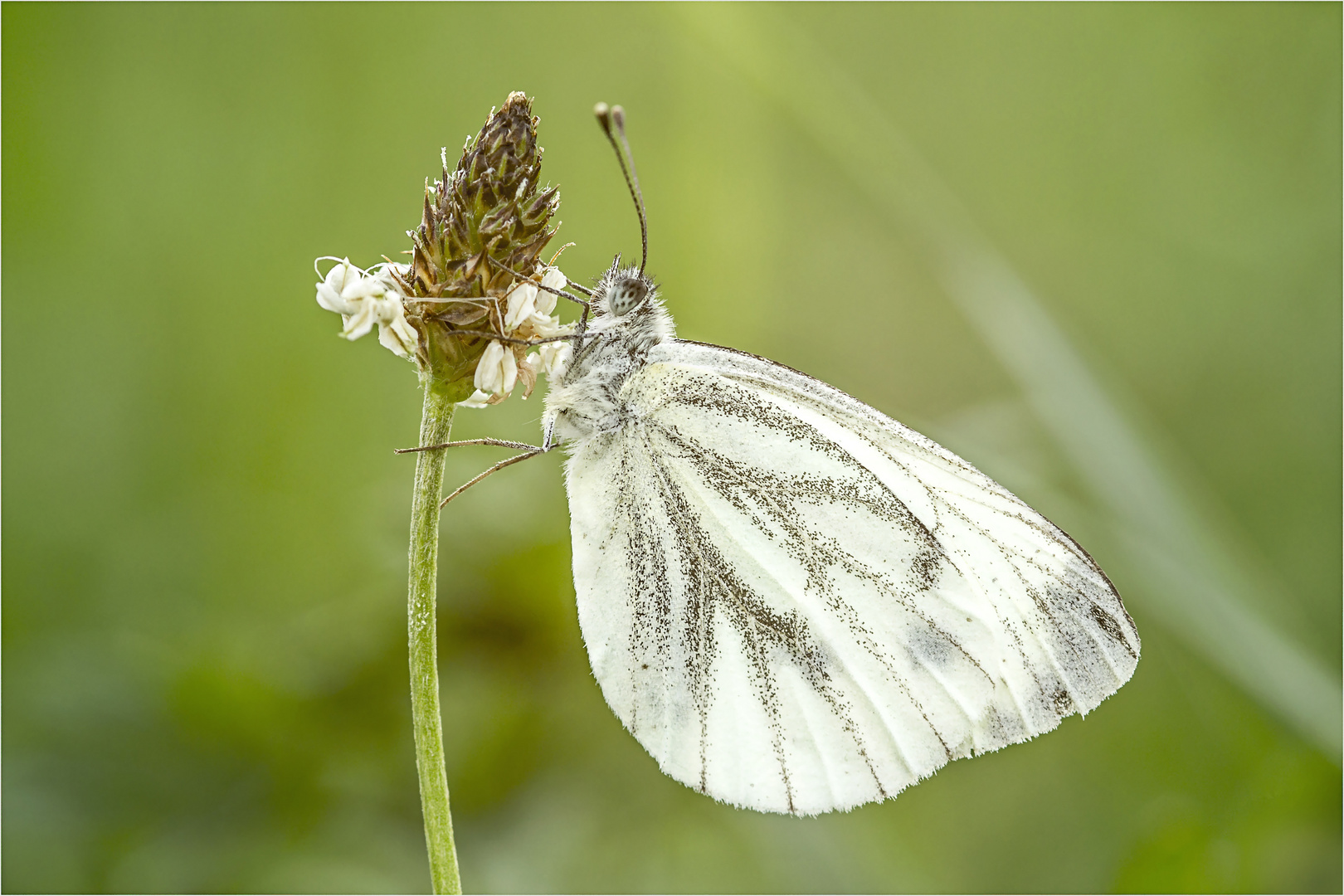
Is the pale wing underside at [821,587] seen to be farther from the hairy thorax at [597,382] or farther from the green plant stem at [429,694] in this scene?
the green plant stem at [429,694]

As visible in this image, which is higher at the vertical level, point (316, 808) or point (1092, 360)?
point (1092, 360)

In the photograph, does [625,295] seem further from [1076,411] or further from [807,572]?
[1076,411]

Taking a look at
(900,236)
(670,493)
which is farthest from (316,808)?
(900,236)

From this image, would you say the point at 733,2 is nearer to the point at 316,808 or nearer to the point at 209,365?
the point at 209,365

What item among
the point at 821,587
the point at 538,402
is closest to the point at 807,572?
the point at 821,587

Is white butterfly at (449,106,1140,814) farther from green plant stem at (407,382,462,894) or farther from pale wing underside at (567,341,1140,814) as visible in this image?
green plant stem at (407,382,462,894)

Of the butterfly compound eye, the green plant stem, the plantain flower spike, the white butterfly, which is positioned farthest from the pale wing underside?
the green plant stem
